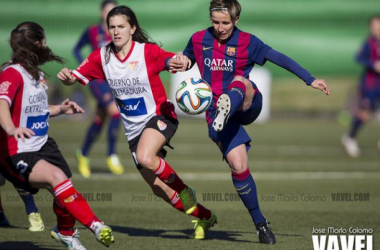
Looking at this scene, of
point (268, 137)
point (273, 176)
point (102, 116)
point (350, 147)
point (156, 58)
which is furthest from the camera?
point (268, 137)

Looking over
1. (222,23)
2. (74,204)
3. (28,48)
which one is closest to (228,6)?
(222,23)

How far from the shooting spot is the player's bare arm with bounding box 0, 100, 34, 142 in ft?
17.3

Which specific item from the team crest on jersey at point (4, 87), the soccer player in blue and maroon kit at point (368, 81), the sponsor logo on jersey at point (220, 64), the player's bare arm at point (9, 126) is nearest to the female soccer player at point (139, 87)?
the sponsor logo on jersey at point (220, 64)

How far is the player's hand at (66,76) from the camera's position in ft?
21.2

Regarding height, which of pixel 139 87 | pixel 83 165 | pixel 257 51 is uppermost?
pixel 257 51

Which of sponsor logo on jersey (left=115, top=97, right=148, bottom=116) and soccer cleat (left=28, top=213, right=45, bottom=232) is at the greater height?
sponsor logo on jersey (left=115, top=97, right=148, bottom=116)

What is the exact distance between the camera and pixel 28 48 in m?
5.98

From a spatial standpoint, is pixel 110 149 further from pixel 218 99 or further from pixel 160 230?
pixel 218 99

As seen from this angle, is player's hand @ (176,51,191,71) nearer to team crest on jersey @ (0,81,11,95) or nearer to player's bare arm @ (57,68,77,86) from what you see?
player's bare arm @ (57,68,77,86)

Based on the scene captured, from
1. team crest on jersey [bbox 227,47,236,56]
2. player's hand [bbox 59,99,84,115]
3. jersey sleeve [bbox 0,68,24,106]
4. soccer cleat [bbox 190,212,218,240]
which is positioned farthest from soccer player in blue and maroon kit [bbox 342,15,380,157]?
jersey sleeve [bbox 0,68,24,106]

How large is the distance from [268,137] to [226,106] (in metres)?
10.6

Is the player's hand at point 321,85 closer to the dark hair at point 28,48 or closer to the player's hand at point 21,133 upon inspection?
the dark hair at point 28,48

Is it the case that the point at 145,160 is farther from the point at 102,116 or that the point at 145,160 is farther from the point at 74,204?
the point at 102,116

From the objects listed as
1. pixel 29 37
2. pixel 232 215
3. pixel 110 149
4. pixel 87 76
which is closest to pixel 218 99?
pixel 87 76
